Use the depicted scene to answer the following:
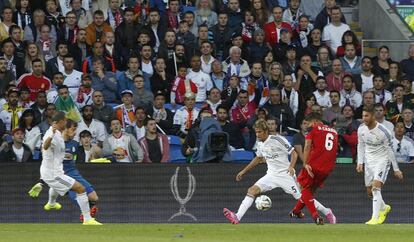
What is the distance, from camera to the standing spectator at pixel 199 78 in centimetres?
2862

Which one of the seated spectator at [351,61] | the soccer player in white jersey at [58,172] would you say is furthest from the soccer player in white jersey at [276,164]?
the seated spectator at [351,61]

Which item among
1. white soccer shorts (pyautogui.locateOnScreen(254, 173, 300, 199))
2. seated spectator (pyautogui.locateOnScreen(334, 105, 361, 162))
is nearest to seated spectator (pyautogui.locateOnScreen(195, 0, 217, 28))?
seated spectator (pyautogui.locateOnScreen(334, 105, 361, 162))

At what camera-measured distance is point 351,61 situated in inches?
1180

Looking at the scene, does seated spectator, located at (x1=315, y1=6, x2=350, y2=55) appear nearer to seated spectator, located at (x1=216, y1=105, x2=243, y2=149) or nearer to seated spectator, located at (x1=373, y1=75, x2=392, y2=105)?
seated spectator, located at (x1=373, y1=75, x2=392, y2=105)

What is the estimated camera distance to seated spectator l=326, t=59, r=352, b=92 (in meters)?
29.1

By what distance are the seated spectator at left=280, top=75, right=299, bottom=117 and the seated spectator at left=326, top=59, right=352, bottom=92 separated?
39.7 inches

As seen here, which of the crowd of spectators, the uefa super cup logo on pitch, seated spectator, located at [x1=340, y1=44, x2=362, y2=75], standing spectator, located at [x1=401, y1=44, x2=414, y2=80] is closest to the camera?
the uefa super cup logo on pitch

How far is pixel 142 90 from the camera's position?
1107 inches

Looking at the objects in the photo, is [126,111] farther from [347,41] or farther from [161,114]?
[347,41]

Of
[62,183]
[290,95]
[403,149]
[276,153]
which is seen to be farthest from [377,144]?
[290,95]

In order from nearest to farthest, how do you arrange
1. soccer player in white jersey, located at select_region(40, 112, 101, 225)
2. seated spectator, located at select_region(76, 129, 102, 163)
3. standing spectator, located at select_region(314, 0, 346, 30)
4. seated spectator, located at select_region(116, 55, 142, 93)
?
soccer player in white jersey, located at select_region(40, 112, 101, 225), seated spectator, located at select_region(76, 129, 102, 163), seated spectator, located at select_region(116, 55, 142, 93), standing spectator, located at select_region(314, 0, 346, 30)

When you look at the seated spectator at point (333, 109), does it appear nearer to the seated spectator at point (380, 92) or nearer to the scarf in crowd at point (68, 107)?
the seated spectator at point (380, 92)

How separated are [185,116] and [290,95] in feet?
7.69

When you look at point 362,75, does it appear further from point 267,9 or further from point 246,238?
point 246,238
